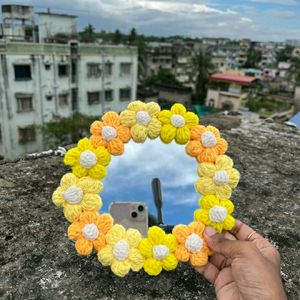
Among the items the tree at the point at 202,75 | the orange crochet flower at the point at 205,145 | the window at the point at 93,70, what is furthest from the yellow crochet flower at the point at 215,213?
the tree at the point at 202,75

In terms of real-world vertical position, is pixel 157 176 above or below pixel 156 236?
above

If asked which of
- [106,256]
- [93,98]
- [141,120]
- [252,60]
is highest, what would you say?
[141,120]

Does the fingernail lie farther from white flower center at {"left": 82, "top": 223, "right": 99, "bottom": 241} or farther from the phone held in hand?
white flower center at {"left": 82, "top": 223, "right": 99, "bottom": 241}

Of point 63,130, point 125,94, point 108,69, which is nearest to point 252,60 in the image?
point 125,94

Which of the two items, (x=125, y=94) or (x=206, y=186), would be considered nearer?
(x=206, y=186)

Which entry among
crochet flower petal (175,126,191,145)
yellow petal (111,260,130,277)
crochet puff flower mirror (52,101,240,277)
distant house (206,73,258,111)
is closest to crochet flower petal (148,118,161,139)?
crochet puff flower mirror (52,101,240,277)

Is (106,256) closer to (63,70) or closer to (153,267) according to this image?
(153,267)

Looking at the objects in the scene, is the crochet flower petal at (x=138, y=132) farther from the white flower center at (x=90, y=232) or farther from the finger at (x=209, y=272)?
the finger at (x=209, y=272)
